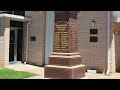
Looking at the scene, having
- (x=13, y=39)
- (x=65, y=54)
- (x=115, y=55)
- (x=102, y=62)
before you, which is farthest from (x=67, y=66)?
(x=13, y=39)

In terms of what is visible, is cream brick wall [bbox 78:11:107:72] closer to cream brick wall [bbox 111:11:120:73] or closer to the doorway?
cream brick wall [bbox 111:11:120:73]

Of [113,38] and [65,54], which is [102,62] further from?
[65,54]

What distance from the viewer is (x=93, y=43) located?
13922 mm

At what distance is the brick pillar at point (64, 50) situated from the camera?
9242 millimetres

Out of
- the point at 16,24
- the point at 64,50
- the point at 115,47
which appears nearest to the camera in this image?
the point at 64,50

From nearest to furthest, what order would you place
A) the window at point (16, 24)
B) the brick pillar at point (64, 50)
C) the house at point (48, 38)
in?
the brick pillar at point (64, 50) → the house at point (48, 38) → the window at point (16, 24)

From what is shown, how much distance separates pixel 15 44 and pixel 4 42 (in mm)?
1429

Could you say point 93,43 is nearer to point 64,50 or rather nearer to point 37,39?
point 37,39

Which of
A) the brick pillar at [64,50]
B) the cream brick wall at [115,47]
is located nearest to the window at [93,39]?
the cream brick wall at [115,47]

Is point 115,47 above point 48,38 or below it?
below

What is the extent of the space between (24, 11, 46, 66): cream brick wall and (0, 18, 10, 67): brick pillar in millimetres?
1848

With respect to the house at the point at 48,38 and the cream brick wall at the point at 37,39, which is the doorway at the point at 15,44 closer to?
the house at the point at 48,38

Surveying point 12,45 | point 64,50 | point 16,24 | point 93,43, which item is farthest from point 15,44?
point 64,50

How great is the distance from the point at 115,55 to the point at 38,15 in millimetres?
4975
